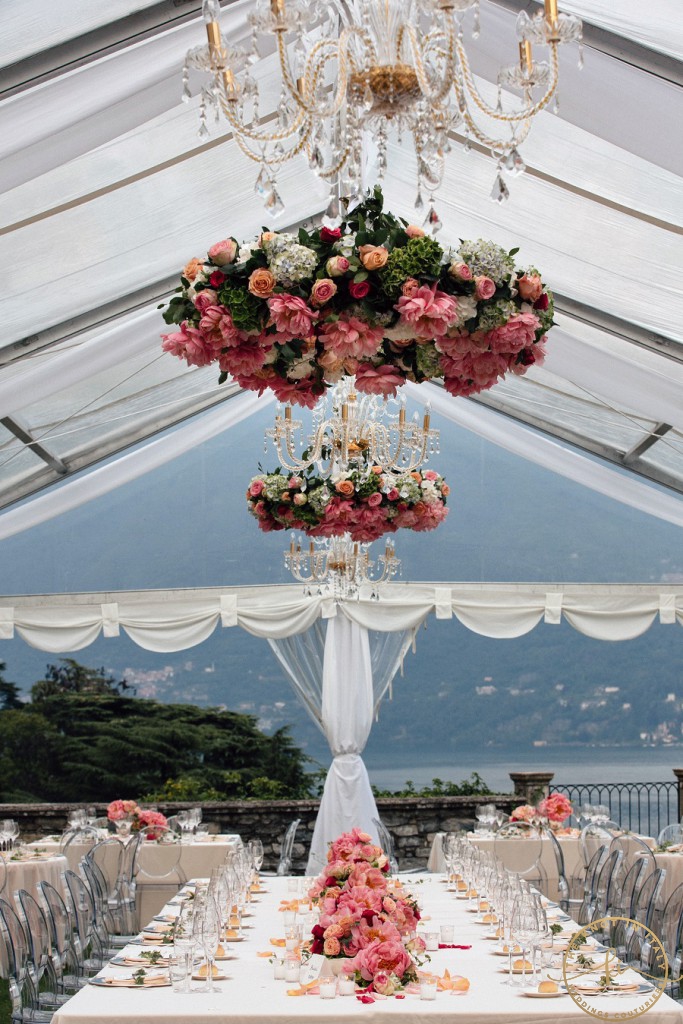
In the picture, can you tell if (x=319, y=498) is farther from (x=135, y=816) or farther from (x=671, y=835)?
(x=671, y=835)

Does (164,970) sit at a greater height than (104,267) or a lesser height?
lesser

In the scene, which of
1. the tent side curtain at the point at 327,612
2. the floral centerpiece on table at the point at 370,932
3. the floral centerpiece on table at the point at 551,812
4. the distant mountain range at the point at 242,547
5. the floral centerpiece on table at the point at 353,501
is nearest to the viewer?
the floral centerpiece on table at the point at 370,932

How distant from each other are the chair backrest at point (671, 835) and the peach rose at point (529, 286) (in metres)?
6.53

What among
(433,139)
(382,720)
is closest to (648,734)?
(382,720)

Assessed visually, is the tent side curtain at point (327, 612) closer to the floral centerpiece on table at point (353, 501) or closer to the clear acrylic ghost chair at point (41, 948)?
the floral centerpiece on table at point (353, 501)

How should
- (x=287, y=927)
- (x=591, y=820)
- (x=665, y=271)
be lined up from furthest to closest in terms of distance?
(x=591, y=820) < (x=665, y=271) < (x=287, y=927)

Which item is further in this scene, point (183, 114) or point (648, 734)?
point (648, 734)

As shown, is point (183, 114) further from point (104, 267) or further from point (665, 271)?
point (665, 271)

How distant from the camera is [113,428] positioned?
1030 cm

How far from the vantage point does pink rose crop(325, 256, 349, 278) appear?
3224mm

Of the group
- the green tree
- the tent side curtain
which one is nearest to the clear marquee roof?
the tent side curtain

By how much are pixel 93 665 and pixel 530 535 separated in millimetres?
5549

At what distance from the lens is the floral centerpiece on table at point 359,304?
3219mm

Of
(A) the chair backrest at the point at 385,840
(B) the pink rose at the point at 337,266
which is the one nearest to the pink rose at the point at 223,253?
(B) the pink rose at the point at 337,266
